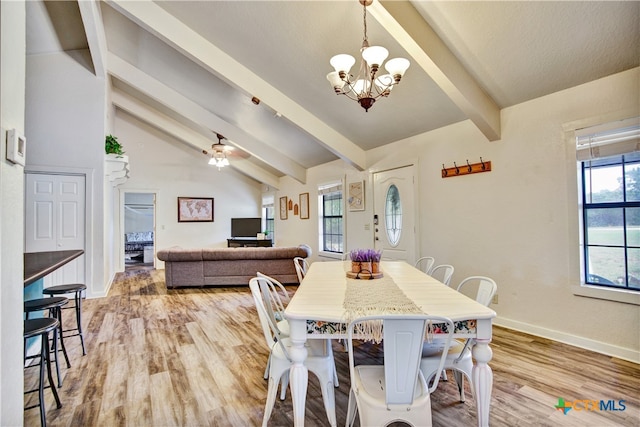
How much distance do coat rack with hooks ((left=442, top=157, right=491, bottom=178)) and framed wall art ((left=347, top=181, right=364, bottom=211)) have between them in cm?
163

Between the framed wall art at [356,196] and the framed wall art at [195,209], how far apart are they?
453 centimetres

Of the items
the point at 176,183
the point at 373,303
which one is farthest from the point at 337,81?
the point at 176,183

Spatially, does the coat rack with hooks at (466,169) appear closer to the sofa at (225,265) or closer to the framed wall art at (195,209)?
the sofa at (225,265)

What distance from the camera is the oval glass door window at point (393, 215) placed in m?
4.67

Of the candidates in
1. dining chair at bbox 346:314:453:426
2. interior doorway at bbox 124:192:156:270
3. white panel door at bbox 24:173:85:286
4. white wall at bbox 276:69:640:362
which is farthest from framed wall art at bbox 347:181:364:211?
interior doorway at bbox 124:192:156:270

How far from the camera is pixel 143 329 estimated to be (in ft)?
11.3

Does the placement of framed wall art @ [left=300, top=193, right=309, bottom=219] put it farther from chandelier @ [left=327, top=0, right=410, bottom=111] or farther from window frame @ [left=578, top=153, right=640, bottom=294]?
window frame @ [left=578, top=153, right=640, bottom=294]

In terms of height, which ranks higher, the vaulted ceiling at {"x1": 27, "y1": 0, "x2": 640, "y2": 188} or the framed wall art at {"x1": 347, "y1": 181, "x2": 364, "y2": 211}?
the vaulted ceiling at {"x1": 27, "y1": 0, "x2": 640, "y2": 188}

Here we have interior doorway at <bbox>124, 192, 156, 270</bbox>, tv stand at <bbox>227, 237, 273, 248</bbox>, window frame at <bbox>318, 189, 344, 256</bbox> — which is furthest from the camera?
interior doorway at <bbox>124, 192, 156, 270</bbox>

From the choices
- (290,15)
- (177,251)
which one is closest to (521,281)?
(290,15)

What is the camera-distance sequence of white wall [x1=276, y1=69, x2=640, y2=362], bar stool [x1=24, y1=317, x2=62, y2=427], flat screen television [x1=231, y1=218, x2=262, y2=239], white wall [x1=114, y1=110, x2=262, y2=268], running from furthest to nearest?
flat screen television [x1=231, y1=218, x2=262, y2=239] → white wall [x1=114, y1=110, x2=262, y2=268] → white wall [x1=276, y1=69, x2=640, y2=362] → bar stool [x1=24, y1=317, x2=62, y2=427]

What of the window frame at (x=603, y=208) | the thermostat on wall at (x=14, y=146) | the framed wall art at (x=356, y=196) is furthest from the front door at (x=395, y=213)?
the thermostat on wall at (x=14, y=146)

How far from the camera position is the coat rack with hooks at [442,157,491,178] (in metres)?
3.51

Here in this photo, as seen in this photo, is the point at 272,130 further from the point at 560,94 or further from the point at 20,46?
the point at 20,46
